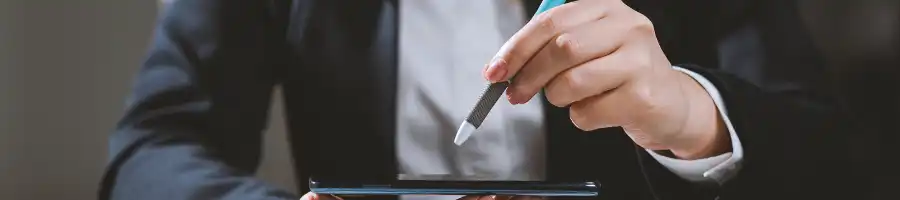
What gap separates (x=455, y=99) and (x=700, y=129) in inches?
4.1

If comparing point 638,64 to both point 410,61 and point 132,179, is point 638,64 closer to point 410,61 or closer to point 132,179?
point 410,61

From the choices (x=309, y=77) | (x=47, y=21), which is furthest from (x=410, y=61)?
(x=47, y=21)

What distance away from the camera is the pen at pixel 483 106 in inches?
13.6

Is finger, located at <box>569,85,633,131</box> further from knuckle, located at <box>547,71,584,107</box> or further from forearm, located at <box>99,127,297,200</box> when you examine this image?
forearm, located at <box>99,127,297,200</box>

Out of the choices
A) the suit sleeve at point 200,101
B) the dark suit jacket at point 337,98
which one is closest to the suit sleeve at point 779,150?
the dark suit jacket at point 337,98

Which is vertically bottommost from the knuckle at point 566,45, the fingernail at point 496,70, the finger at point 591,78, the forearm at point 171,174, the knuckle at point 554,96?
the forearm at point 171,174

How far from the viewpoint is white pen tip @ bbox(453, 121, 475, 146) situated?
0.37 metres

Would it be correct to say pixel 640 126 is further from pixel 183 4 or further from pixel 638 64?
pixel 183 4

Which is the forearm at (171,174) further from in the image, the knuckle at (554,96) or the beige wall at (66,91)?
the knuckle at (554,96)

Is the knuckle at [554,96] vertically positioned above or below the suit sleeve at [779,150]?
above

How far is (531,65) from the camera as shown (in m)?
0.33

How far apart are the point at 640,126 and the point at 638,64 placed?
0.03 metres

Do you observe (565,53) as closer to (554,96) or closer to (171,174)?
(554,96)

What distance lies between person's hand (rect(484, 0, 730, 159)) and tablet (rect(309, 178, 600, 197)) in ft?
0.10
